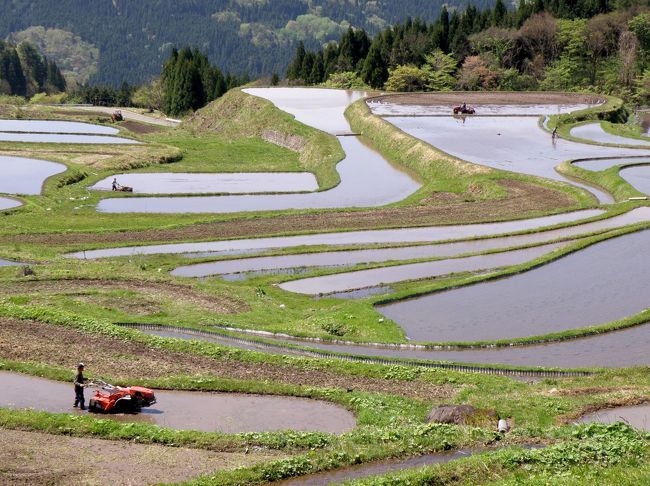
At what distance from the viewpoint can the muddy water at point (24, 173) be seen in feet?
193

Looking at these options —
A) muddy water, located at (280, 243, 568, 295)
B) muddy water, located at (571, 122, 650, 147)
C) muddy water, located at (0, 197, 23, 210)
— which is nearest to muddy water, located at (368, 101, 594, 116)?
muddy water, located at (571, 122, 650, 147)

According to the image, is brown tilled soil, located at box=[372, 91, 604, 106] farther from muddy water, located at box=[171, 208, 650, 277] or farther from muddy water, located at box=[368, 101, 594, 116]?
muddy water, located at box=[171, 208, 650, 277]

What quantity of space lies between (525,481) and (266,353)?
1197 cm

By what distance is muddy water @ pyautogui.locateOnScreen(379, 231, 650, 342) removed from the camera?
2962 cm

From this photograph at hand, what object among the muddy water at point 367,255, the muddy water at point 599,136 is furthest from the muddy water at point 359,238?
the muddy water at point 599,136

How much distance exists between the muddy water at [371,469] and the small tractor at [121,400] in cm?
574

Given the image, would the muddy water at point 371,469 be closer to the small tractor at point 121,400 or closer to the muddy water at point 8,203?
the small tractor at point 121,400

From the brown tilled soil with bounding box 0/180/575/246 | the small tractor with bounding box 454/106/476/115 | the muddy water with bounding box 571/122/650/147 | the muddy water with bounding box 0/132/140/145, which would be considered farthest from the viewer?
the small tractor with bounding box 454/106/476/115

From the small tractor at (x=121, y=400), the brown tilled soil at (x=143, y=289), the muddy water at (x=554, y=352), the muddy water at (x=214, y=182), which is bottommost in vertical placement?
the brown tilled soil at (x=143, y=289)

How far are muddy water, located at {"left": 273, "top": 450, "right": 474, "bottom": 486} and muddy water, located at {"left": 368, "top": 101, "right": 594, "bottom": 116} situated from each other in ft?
213

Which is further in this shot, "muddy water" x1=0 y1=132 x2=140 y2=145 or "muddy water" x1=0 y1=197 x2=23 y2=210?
"muddy water" x1=0 y1=132 x2=140 y2=145

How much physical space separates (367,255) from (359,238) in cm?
355

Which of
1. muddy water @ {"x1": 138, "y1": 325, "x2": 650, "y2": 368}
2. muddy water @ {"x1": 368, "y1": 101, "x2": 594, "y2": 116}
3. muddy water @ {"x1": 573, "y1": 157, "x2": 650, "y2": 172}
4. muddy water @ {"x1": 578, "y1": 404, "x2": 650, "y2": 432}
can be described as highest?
muddy water @ {"x1": 368, "y1": 101, "x2": 594, "y2": 116}

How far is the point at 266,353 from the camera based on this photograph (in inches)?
1049
